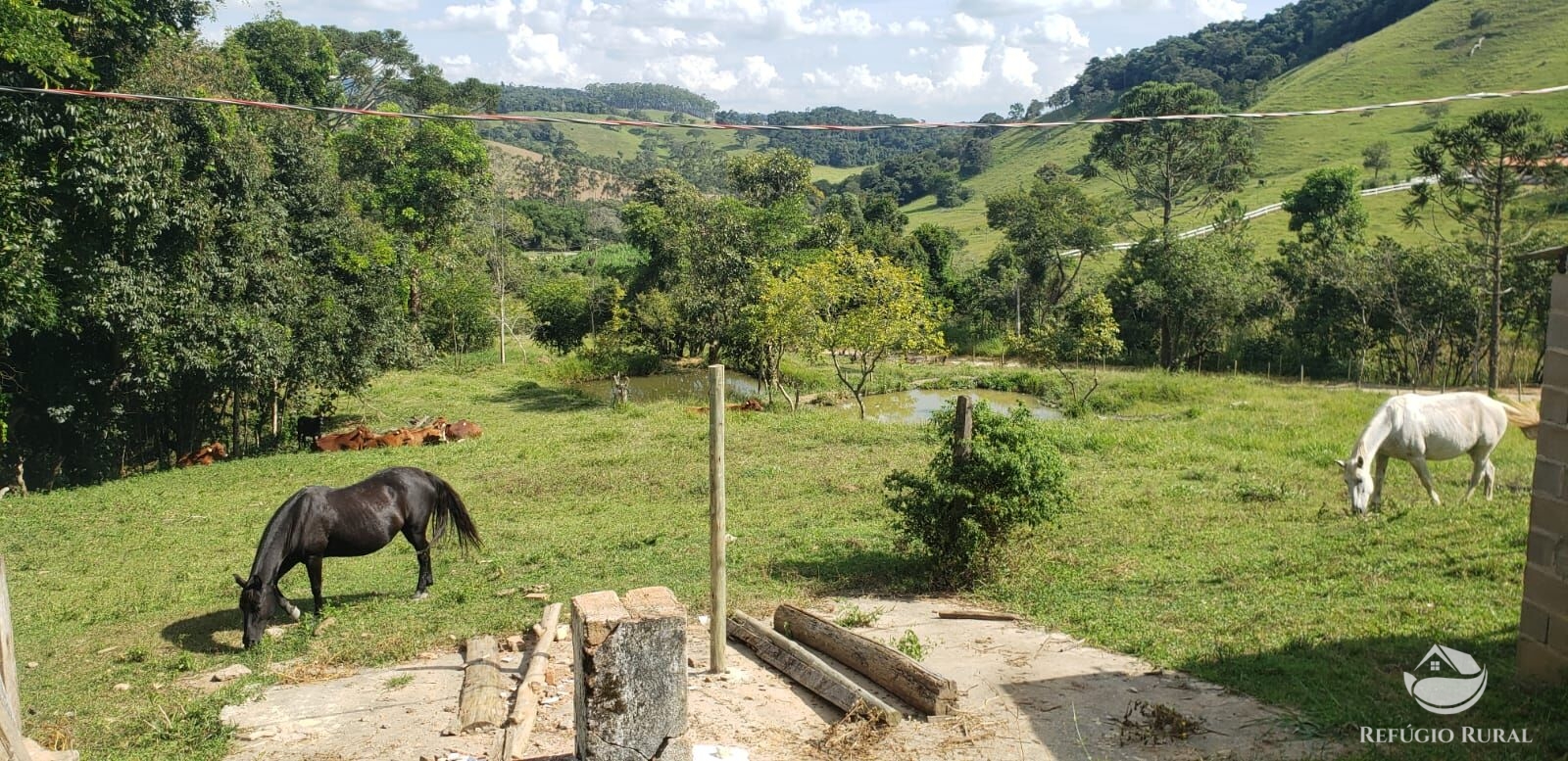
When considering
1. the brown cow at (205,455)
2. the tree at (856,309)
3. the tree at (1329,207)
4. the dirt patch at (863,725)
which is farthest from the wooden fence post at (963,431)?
the tree at (1329,207)

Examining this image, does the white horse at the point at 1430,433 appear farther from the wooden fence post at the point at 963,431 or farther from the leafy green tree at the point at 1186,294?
the leafy green tree at the point at 1186,294

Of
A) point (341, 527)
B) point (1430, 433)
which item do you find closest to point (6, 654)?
point (341, 527)

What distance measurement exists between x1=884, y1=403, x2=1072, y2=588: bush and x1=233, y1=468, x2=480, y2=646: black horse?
16.8 ft

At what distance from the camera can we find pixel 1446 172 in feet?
103

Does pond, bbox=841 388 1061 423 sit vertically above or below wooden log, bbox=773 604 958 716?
below

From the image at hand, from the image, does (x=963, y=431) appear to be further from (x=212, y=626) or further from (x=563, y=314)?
(x=563, y=314)

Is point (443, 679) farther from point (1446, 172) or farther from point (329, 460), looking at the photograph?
point (1446, 172)

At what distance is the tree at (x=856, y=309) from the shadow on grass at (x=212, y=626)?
56.3 feet

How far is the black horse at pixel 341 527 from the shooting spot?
948cm

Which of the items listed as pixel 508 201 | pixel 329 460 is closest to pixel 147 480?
pixel 329 460

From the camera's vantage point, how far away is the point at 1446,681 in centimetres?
684

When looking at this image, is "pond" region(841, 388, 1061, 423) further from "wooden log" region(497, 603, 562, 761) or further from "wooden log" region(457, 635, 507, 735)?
"wooden log" region(457, 635, 507, 735)

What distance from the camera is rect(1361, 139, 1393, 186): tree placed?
61.4 meters

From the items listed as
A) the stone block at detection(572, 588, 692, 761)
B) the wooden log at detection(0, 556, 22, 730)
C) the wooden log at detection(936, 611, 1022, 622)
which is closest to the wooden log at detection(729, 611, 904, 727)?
the stone block at detection(572, 588, 692, 761)
